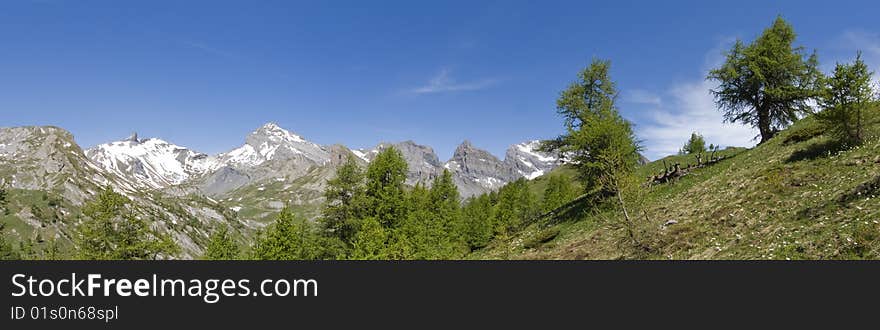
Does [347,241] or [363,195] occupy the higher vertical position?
[363,195]

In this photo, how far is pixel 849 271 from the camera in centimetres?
898

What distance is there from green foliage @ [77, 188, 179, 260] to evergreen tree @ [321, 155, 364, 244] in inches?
381

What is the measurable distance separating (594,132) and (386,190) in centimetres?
1636

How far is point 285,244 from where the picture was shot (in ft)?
91.7

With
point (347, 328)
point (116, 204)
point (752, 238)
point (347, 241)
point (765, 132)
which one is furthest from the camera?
point (765, 132)

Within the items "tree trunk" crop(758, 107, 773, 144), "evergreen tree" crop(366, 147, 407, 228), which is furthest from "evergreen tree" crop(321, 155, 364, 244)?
"tree trunk" crop(758, 107, 773, 144)

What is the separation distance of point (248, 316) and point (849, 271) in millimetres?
12499

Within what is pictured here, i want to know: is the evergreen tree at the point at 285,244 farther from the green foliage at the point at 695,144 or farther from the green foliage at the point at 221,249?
the green foliage at the point at 695,144

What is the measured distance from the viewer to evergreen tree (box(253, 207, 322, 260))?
27.4m

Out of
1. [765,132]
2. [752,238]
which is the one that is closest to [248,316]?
[752,238]

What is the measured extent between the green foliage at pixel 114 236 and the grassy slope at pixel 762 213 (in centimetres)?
2364

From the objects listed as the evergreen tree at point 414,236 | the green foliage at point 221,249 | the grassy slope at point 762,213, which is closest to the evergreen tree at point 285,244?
the evergreen tree at point 414,236

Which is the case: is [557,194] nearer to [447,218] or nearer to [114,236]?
[447,218]

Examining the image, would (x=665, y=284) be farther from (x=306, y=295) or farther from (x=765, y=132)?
(x=765, y=132)
